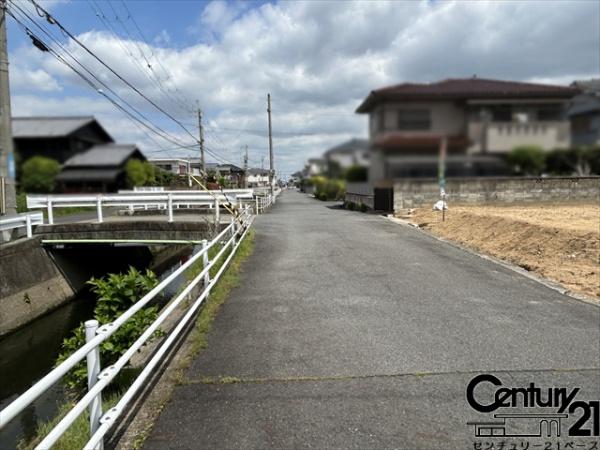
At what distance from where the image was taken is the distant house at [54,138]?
1217 millimetres

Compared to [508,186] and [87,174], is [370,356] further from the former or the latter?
[87,174]

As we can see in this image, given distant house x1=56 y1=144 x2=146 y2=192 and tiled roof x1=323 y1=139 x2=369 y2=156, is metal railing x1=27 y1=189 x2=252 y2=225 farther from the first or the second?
tiled roof x1=323 y1=139 x2=369 y2=156

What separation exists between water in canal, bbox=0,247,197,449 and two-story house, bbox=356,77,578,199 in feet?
19.6

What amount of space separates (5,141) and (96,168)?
11.6 inches

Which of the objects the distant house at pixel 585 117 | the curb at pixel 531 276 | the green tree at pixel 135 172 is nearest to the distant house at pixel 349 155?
the distant house at pixel 585 117

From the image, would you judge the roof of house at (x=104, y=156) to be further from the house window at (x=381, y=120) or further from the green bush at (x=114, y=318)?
the green bush at (x=114, y=318)

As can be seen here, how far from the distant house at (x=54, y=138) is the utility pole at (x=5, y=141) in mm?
39

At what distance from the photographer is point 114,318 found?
5.15 m

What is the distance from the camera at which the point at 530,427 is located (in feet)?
9.75

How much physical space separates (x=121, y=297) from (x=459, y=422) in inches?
173

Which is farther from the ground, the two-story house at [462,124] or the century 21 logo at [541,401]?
the two-story house at [462,124]

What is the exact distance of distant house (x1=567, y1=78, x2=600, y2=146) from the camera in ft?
3.57

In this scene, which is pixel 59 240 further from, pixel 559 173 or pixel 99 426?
pixel 559 173

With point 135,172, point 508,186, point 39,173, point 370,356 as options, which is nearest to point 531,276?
point 370,356
